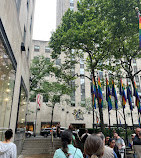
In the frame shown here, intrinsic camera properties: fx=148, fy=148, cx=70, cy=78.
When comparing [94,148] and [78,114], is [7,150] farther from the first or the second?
[78,114]

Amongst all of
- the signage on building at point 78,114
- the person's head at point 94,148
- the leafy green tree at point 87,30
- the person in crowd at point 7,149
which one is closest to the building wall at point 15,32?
the person in crowd at point 7,149

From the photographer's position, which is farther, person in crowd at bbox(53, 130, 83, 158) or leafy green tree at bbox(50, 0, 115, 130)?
leafy green tree at bbox(50, 0, 115, 130)

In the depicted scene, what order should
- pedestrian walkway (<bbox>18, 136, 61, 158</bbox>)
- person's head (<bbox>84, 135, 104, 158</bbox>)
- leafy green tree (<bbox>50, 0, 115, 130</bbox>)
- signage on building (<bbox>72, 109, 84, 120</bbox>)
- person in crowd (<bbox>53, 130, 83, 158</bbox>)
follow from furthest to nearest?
signage on building (<bbox>72, 109, 84, 120</bbox>), leafy green tree (<bbox>50, 0, 115, 130</bbox>), pedestrian walkway (<bbox>18, 136, 61, 158</bbox>), person in crowd (<bbox>53, 130, 83, 158</bbox>), person's head (<bbox>84, 135, 104, 158</bbox>)

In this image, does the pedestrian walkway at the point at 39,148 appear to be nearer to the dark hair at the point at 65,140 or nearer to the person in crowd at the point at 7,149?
the person in crowd at the point at 7,149

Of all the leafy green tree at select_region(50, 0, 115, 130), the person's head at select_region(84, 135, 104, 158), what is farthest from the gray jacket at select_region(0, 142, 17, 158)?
the leafy green tree at select_region(50, 0, 115, 130)

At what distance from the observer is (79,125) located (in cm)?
4019

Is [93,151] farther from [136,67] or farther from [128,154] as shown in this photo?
[136,67]

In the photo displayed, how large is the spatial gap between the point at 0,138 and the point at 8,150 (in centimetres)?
337

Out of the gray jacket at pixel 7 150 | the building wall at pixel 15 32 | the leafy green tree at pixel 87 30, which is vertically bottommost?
the gray jacket at pixel 7 150

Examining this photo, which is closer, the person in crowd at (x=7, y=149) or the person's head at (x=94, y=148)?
the person's head at (x=94, y=148)

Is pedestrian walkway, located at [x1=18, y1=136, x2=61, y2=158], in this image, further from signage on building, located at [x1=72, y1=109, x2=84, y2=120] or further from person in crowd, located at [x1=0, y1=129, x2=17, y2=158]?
signage on building, located at [x1=72, y1=109, x2=84, y2=120]

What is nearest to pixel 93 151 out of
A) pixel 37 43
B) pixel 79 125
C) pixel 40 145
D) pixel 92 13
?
pixel 40 145

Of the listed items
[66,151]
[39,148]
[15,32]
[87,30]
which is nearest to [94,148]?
[66,151]

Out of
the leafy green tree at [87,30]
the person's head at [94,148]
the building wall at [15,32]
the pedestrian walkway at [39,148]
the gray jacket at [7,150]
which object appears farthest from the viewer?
the leafy green tree at [87,30]
